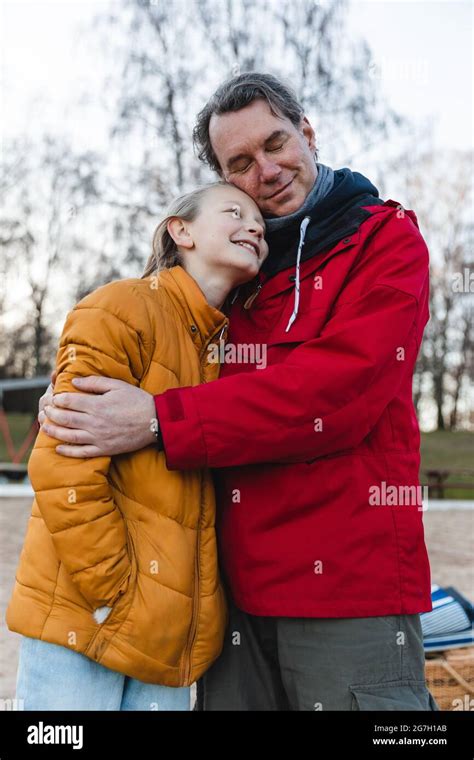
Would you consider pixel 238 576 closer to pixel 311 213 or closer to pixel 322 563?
pixel 322 563

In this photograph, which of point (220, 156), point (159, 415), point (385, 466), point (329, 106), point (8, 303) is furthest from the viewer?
point (8, 303)

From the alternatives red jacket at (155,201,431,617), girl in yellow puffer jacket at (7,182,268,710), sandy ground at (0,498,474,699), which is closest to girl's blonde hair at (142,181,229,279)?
girl in yellow puffer jacket at (7,182,268,710)

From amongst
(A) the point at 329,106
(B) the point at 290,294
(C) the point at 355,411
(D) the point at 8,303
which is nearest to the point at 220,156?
(B) the point at 290,294

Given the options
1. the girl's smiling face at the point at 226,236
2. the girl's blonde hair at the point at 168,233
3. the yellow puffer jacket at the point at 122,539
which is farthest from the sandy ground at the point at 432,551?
the girl's smiling face at the point at 226,236

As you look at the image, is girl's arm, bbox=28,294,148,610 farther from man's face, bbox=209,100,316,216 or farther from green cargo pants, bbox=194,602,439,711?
man's face, bbox=209,100,316,216

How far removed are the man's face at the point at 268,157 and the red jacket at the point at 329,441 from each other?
26cm

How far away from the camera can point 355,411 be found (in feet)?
6.44

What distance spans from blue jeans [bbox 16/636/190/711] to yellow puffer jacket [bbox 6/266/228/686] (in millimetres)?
52

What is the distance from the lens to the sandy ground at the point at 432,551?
527 cm

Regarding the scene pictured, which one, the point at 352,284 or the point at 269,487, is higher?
the point at 352,284

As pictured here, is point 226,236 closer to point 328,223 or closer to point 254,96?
point 328,223

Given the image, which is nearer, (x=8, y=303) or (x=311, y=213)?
(x=311, y=213)

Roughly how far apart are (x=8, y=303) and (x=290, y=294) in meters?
29.3

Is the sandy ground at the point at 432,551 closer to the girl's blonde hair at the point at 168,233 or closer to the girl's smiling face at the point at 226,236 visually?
the girl's blonde hair at the point at 168,233
